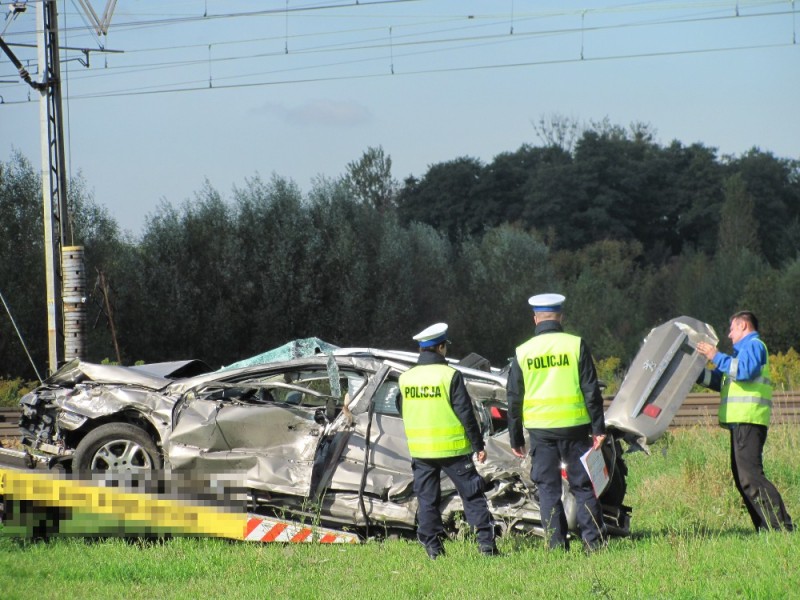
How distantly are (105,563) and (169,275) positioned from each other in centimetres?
2889

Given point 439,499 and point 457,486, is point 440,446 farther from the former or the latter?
point 439,499

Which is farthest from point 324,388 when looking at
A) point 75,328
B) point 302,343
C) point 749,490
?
point 75,328

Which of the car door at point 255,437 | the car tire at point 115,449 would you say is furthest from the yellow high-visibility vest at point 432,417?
the car tire at point 115,449

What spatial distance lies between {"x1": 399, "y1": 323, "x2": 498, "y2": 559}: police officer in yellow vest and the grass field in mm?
203

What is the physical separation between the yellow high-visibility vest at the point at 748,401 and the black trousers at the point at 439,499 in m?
1.98

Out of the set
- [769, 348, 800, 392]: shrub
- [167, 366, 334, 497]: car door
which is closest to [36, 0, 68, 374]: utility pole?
[167, 366, 334, 497]: car door

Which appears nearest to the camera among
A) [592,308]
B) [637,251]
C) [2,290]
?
[2,290]

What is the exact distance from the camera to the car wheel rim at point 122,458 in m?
8.27

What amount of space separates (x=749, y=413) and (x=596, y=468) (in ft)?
4.30

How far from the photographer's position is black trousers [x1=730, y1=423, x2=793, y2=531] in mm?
7402

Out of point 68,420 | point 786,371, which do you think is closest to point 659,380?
point 68,420

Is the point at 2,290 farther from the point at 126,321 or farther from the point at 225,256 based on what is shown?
the point at 225,256

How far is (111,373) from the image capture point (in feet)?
28.5

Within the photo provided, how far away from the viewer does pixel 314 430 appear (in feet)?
25.8
